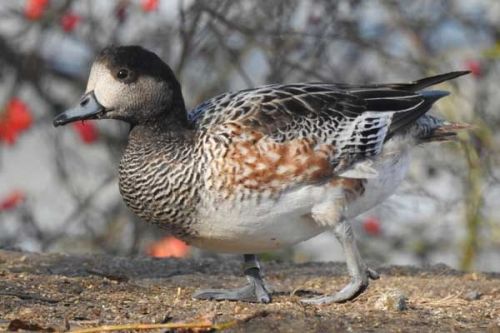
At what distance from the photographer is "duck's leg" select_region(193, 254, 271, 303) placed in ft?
17.8

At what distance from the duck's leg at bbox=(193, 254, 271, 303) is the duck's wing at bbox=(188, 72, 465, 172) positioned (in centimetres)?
68

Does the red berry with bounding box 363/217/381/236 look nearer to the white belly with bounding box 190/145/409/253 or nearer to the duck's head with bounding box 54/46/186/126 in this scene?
the white belly with bounding box 190/145/409/253

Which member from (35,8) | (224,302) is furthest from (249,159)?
(35,8)

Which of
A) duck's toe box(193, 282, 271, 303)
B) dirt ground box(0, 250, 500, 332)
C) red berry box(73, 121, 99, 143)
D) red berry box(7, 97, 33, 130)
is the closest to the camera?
dirt ground box(0, 250, 500, 332)

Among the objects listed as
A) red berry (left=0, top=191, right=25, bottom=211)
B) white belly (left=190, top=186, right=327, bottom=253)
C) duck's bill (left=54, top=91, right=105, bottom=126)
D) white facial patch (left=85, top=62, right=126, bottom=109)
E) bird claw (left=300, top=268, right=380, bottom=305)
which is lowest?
bird claw (left=300, top=268, right=380, bottom=305)

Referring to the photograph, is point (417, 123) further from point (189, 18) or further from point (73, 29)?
point (73, 29)

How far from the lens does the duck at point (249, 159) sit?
5.11 metres

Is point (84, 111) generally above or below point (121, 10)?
below

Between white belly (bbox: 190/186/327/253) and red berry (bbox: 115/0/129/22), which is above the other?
red berry (bbox: 115/0/129/22)

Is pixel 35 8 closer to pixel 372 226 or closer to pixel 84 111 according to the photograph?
pixel 372 226

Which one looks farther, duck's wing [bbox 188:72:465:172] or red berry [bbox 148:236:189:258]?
red berry [bbox 148:236:189:258]

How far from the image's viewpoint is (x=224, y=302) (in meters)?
5.22

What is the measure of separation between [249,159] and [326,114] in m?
0.52

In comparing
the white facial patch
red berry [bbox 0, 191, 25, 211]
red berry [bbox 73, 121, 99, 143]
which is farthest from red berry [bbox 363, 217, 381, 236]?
the white facial patch
